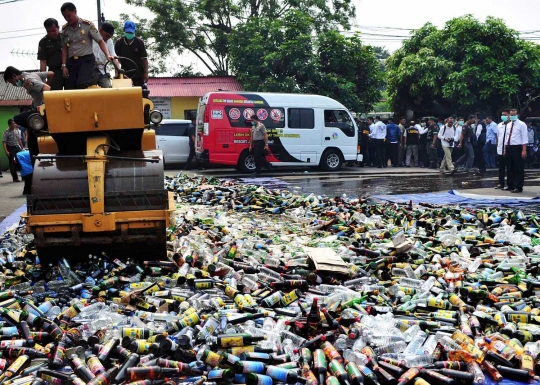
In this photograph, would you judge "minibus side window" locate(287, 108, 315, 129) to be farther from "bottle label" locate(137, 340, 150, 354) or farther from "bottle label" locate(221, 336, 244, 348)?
"bottle label" locate(137, 340, 150, 354)

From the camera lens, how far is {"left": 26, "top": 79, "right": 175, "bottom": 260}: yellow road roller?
6.06m

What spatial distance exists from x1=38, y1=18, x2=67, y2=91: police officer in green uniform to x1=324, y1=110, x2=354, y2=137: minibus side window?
45.9 ft

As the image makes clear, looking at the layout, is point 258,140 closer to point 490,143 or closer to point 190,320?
point 490,143

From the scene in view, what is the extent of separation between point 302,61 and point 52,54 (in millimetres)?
20796

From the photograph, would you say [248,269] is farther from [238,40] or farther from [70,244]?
[238,40]

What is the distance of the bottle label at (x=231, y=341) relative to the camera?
4.64 m

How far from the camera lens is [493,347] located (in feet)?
15.2

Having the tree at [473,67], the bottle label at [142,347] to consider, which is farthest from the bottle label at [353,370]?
the tree at [473,67]

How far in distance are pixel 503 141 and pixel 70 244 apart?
11.5 metres

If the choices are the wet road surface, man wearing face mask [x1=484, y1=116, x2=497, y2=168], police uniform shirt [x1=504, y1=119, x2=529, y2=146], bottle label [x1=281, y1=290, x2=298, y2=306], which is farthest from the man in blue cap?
man wearing face mask [x1=484, y1=116, x2=497, y2=168]

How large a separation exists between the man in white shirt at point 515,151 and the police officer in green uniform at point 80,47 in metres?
9.96

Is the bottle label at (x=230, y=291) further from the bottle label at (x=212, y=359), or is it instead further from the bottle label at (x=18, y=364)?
the bottle label at (x=18, y=364)

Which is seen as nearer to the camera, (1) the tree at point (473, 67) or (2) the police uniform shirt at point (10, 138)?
(2) the police uniform shirt at point (10, 138)

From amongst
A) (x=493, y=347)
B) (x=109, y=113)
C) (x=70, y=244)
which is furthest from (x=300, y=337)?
(x=109, y=113)
